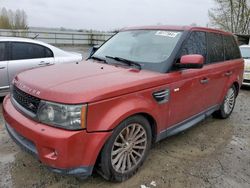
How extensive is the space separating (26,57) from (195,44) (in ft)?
12.2

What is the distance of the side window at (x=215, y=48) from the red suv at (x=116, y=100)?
0.07 feet

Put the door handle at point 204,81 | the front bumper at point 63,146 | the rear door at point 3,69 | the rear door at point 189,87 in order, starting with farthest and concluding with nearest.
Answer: the rear door at point 3,69, the door handle at point 204,81, the rear door at point 189,87, the front bumper at point 63,146

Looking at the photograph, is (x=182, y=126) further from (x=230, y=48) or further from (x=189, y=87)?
(x=230, y=48)

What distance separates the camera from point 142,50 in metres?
3.65

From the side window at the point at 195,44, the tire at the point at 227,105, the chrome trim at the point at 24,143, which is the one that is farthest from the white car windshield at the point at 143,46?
the tire at the point at 227,105

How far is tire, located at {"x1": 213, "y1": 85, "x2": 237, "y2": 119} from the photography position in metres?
5.11

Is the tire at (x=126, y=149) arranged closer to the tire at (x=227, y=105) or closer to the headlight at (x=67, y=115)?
the headlight at (x=67, y=115)

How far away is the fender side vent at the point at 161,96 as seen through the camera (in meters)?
3.09

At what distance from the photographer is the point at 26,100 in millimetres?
2740

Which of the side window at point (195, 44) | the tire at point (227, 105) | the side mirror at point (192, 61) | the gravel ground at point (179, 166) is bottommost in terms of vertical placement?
the gravel ground at point (179, 166)

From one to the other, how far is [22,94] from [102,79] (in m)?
0.88

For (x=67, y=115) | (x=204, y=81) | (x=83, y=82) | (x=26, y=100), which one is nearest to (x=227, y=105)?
(x=204, y=81)

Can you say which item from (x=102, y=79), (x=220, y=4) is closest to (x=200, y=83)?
(x=102, y=79)

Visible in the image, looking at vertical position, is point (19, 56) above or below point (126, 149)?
above
